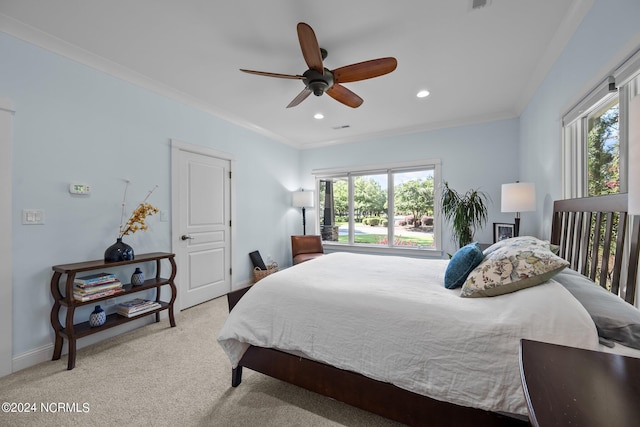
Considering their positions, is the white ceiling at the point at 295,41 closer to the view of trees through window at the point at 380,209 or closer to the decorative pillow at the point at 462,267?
the view of trees through window at the point at 380,209

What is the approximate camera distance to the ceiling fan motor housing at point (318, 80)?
7.09ft

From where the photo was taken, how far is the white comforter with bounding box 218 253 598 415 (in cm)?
112

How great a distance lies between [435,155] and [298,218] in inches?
111

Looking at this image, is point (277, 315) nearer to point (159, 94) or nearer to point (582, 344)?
point (582, 344)

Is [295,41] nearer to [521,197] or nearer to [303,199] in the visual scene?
[521,197]

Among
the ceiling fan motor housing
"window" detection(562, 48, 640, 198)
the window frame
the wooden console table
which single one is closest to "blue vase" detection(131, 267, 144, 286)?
the wooden console table

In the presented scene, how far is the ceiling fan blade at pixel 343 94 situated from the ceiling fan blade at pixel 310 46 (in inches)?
12.3

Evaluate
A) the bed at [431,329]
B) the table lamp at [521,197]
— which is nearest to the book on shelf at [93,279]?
the bed at [431,329]

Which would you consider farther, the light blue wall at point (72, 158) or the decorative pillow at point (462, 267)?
the light blue wall at point (72, 158)

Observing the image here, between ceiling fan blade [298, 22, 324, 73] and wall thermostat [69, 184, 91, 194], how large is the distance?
229cm

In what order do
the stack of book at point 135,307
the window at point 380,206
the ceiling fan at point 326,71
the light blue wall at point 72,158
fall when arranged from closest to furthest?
the ceiling fan at point 326,71
the light blue wall at point 72,158
the stack of book at point 135,307
the window at point 380,206

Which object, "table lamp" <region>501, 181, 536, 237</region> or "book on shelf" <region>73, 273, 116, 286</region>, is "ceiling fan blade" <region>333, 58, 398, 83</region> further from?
"book on shelf" <region>73, 273, 116, 286</region>

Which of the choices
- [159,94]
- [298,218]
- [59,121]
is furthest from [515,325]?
[298,218]

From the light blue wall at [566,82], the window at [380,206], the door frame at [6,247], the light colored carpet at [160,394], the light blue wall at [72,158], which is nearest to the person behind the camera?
the light blue wall at [566,82]
